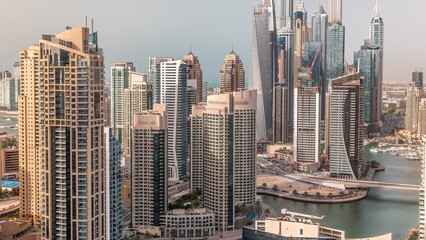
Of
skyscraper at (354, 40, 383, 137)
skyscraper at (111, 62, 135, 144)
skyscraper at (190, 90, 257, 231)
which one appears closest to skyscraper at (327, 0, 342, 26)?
skyscraper at (354, 40, 383, 137)

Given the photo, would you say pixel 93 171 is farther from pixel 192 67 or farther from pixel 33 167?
pixel 192 67

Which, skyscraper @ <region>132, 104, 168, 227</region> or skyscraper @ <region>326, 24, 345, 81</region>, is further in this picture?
skyscraper @ <region>326, 24, 345, 81</region>

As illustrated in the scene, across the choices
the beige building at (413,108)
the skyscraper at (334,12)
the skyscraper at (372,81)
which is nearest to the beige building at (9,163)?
the beige building at (413,108)

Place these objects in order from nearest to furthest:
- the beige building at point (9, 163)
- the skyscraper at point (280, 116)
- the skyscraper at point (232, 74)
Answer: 1. the beige building at point (9, 163)
2. the skyscraper at point (232, 74)
3. the skyscraper at point (280, 116)

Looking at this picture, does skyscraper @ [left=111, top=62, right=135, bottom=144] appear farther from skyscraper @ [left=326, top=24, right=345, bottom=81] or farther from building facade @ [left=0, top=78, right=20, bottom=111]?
skyscraper @ [left=326, top=24, right=345, bottom=81]

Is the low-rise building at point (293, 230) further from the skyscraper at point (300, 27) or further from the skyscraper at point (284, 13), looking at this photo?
the skyscraper at point (284, 13)

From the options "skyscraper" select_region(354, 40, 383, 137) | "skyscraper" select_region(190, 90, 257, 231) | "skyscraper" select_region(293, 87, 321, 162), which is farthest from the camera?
"skyscraper" select_region(354, 40, 383, 137)
